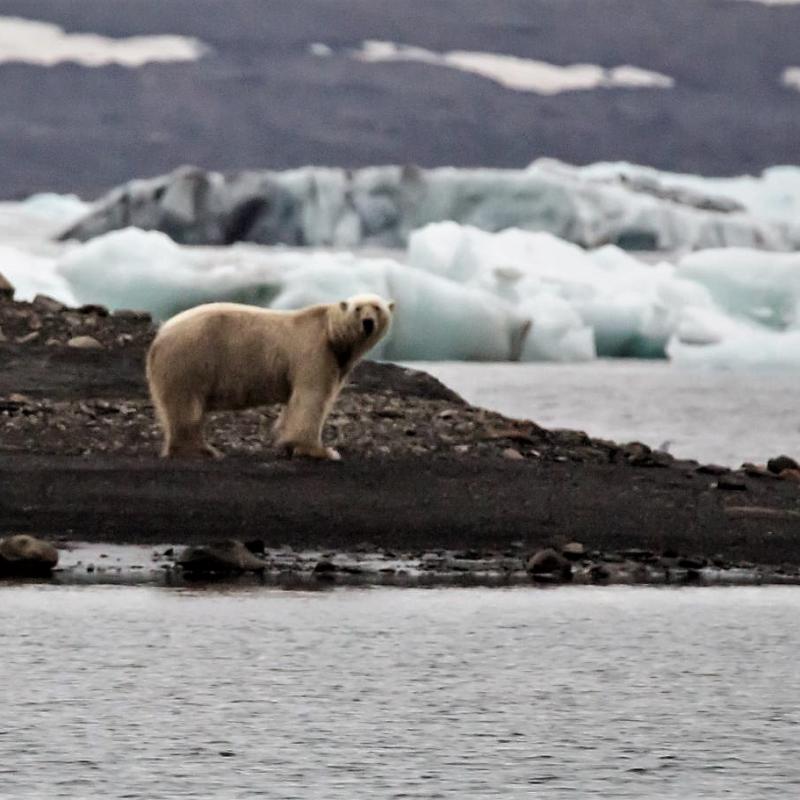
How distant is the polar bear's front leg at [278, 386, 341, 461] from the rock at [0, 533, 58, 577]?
295 cm

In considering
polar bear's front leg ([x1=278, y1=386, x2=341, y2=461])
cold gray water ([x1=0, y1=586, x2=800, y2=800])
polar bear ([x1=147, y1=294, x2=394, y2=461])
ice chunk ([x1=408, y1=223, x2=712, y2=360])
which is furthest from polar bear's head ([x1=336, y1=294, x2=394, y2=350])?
ice chunk ([x1=408, y1=223, x2=712, y2=360])

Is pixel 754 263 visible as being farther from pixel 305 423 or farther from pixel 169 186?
pixel 169 186

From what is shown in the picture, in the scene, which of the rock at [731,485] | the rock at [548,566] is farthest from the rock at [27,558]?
the rock at [731,485]

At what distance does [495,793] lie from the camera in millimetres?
6066

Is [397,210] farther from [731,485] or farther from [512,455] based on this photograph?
[731,485]

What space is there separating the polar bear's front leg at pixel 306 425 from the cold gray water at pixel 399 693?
3.43 metres

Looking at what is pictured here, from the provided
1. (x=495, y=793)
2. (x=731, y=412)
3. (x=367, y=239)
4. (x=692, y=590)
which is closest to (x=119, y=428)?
(x=692, y=590)

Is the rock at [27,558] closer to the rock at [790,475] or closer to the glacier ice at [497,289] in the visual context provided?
the rock at [790,475]

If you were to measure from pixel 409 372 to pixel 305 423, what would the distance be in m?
4.85

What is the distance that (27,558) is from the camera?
10.5 m

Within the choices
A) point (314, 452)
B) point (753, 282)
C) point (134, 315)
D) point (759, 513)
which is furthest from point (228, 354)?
point (753, 282)

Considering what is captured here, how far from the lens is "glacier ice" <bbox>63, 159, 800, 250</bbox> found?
56562 millimetres

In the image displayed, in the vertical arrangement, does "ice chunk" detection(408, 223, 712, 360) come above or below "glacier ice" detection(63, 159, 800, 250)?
below

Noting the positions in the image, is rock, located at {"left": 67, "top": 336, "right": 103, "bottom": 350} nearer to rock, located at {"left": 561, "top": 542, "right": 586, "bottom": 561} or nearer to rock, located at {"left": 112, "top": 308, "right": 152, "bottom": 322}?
rock, located at {"left": 112, "top": 308, "right": 152, "bottom": 322}
